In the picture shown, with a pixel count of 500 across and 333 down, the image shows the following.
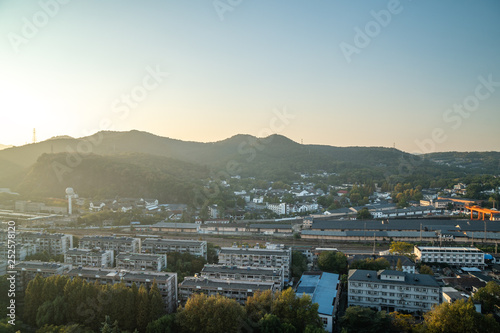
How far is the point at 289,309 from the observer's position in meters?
5.69

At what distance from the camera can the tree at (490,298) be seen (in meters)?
6.35

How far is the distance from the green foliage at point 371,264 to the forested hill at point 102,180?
12.5 meters

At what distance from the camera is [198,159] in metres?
40.7

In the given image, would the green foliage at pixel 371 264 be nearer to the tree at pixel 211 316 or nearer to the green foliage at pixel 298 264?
the green foliage at pixel 298 264

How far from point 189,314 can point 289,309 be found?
165cm

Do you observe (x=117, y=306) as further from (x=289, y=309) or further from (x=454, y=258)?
(x=454, y=258)

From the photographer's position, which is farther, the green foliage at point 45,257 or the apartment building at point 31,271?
the green foliage at point 45,257

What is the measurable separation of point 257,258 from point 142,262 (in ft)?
9.30

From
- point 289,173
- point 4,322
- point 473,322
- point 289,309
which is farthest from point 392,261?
point 289,173

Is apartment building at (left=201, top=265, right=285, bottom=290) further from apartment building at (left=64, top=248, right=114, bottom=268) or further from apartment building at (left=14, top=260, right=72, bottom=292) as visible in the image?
apartment building at (left=14, top=260, right=72, bottom=292)

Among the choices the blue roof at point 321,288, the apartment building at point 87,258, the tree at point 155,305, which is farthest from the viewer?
the apartment building at point 87,258

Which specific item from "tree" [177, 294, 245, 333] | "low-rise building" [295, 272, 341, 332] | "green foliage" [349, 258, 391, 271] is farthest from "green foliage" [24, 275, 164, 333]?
"green foliage" [349, 258, 391, 271]

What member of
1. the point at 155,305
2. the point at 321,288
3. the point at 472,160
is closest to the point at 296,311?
the point at 321,288

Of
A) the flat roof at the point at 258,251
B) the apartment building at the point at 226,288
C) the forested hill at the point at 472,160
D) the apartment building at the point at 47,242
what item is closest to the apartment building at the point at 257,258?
the flat roof at the point at 258,251
